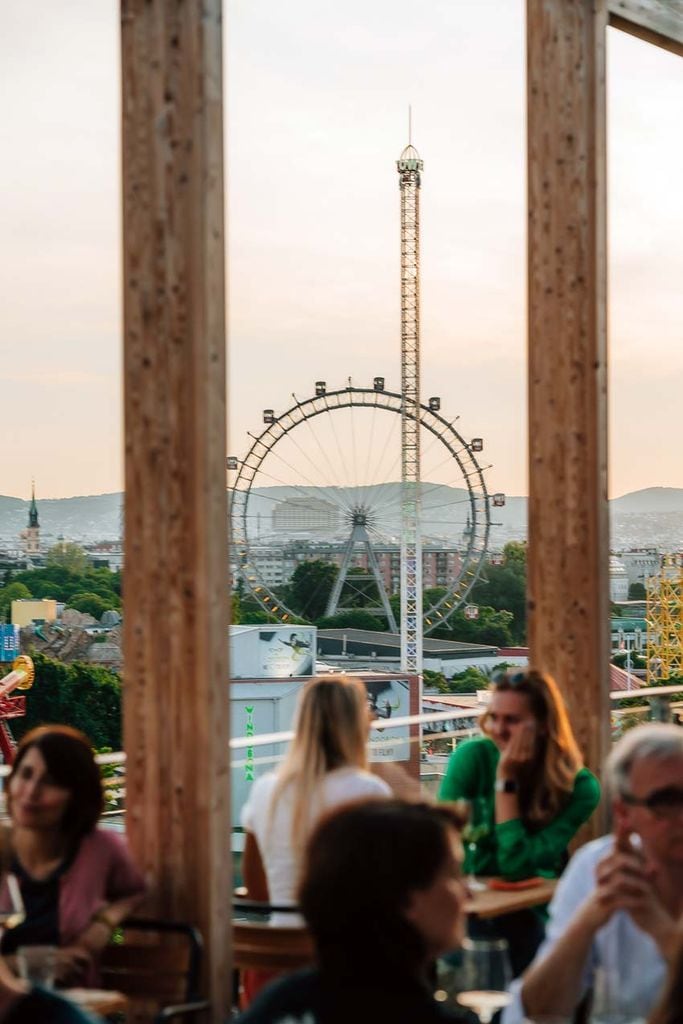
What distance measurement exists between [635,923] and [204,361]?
1.50 meters

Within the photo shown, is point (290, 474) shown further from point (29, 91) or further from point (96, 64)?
point (29, 91)

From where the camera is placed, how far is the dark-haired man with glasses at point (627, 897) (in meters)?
2.12

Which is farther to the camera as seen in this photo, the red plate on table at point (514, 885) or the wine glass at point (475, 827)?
the wine glass at point (475, 827)

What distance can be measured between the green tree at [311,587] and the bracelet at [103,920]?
42123mm

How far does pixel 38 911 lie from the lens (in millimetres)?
2846

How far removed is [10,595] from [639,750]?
1831 inches

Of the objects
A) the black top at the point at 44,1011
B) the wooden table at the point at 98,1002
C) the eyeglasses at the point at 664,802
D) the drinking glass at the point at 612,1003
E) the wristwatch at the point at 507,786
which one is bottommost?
the wooden table at the point at 98,1002

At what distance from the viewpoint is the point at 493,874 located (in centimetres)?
358

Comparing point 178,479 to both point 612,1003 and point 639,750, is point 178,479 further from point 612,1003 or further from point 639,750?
point 612,1003

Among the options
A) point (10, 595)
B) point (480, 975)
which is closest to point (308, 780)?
point (480, 975)

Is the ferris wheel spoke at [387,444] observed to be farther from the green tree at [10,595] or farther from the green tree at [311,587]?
the green tree at [10,595]

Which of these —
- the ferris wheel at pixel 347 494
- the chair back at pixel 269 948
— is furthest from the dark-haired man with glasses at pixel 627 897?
the ferris wheel at pixel 347 494

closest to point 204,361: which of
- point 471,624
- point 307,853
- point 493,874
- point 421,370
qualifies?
point 493,874

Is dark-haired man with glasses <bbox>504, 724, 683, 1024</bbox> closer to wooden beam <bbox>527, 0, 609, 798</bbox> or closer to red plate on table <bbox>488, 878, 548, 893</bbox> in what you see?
red plate on table <bbox>488, 878, 548, 893</bbox>
